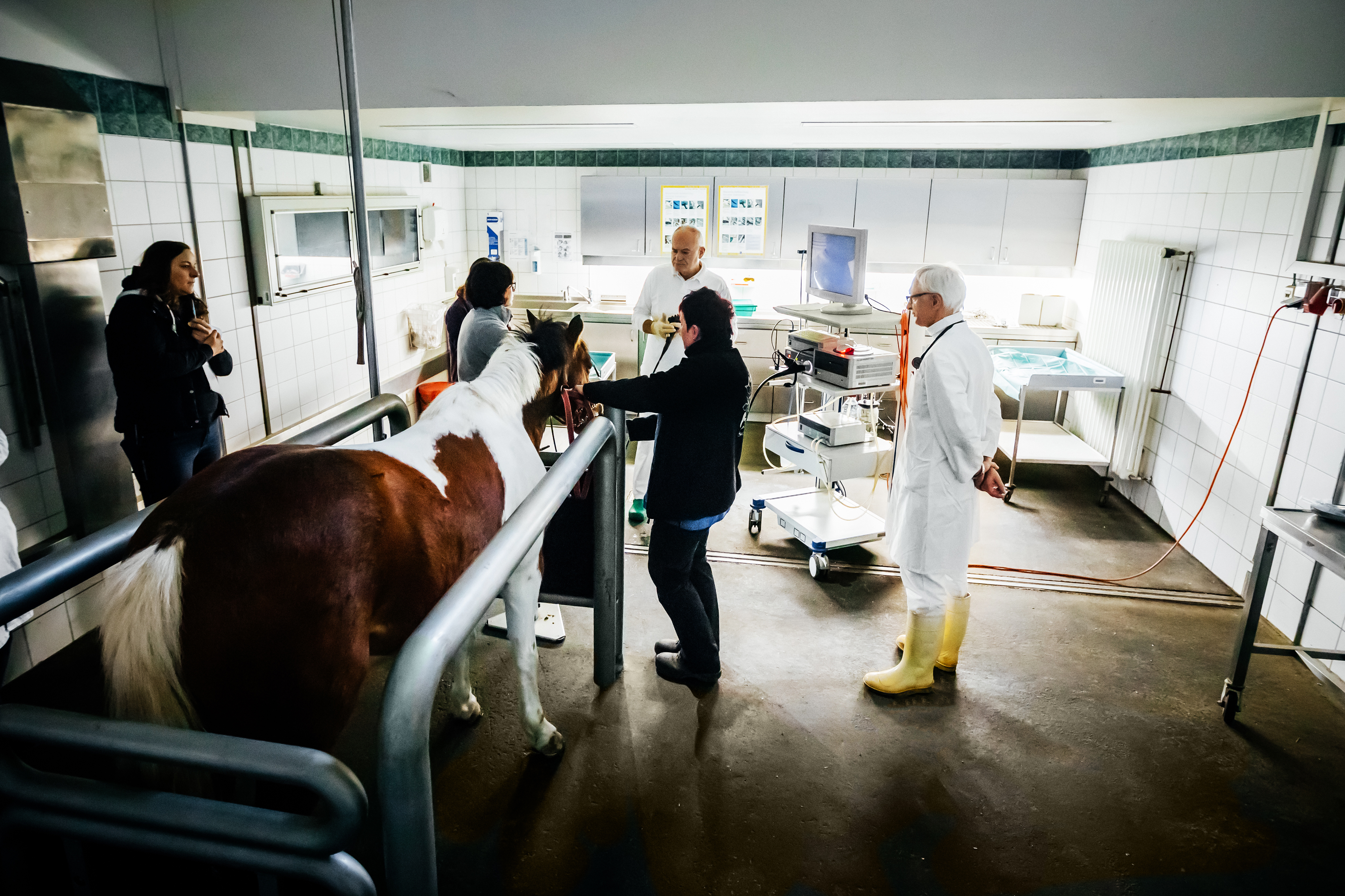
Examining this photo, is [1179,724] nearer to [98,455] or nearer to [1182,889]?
[1182,889]

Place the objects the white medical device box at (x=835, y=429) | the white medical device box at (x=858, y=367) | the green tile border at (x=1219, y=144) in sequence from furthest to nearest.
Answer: the white medical device box at (x=835, y=429)
the white medical device box at (x=858, y=367)
the green tile border at (x=1219, y=144)

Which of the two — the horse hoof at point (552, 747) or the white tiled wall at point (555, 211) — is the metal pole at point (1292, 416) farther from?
the white tiled wall at point (555, 211)

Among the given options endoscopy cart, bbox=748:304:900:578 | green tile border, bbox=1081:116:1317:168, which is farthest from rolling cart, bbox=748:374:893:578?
green tile border, bbox=1081:116:1317:168

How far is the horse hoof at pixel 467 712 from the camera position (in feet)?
8.91

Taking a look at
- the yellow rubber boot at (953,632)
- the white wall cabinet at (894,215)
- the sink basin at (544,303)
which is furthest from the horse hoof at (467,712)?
the white wall cabinet at (894,215)

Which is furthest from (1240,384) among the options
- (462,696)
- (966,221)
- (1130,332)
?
(462,696)

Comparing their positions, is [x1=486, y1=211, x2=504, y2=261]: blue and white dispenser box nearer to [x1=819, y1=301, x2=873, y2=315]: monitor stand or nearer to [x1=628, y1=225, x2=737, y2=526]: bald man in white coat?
[x1=628, y1=225, x2=737, y2=526]: bald man in white coat

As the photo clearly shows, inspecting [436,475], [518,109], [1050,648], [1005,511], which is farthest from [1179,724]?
[518,109]

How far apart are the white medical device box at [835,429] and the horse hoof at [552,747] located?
2.13 m

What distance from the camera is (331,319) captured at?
15.9 ft

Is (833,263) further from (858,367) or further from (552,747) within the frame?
(552,747)

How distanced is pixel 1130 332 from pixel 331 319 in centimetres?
516

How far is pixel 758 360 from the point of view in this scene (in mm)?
6504

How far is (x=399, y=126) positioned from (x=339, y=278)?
3.33 ft
